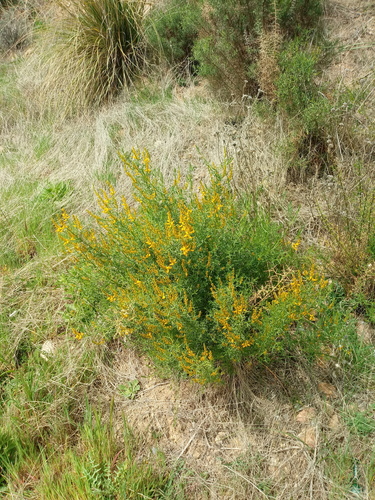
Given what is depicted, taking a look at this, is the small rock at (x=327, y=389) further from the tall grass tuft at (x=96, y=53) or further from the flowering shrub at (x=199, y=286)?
the tall grass tuft at (x=96, y=53)

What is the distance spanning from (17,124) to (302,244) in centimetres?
368

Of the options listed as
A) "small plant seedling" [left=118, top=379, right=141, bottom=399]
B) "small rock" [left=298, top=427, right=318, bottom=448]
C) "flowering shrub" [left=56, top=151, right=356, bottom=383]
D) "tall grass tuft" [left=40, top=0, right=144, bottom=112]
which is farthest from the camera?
"tall grass tuft" [left=40, top=0, right=144, bottom=112]

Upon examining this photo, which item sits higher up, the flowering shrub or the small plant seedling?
the flowering shrub

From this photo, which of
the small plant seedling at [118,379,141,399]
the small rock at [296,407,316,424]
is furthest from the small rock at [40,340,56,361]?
the small rock at [296,407,316,424]

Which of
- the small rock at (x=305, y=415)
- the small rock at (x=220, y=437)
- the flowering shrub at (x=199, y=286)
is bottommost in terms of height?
the small rock at (x=305, y=415)

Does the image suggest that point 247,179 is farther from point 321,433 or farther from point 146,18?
point 146,18

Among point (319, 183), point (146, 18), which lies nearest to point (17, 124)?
point (146, 18)

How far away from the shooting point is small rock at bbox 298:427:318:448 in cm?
204

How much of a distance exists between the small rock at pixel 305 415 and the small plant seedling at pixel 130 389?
2.81 feet

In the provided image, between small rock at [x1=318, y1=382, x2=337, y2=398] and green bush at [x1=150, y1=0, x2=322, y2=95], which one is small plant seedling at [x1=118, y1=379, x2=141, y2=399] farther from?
green bush at [x1=150, y1=0, x2=322, y2=95]

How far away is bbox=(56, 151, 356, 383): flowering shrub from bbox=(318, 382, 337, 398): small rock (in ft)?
0.71

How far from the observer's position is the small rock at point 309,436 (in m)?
2.04

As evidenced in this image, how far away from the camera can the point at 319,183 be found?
2.93 meters

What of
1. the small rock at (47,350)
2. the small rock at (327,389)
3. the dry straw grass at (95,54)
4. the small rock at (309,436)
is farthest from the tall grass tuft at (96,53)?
the small rock at (309,436)
